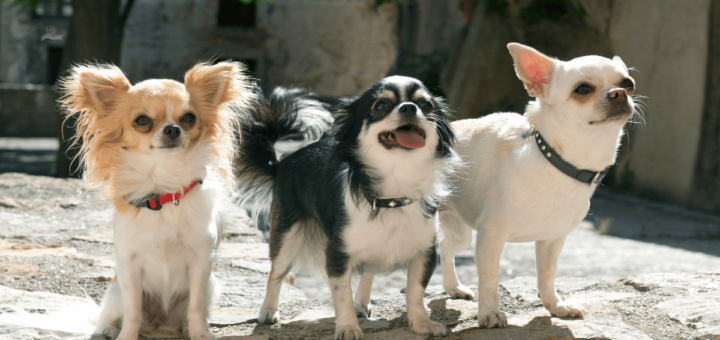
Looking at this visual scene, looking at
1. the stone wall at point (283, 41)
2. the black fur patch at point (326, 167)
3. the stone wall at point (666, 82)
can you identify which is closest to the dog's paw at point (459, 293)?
the black fur patch at point (326, 167)

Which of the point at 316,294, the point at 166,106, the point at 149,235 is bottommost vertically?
the point at 316,294

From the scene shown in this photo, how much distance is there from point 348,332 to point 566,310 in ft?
3.33

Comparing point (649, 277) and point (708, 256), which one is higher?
point (649, 277)

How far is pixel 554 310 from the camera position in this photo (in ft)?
9.50

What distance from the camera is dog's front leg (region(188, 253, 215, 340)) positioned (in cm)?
265

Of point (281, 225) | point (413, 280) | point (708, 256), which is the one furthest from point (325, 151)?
point (708, 256)

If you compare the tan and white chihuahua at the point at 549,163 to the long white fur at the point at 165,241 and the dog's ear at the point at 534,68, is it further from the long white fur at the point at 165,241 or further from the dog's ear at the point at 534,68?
the long white fur at the point at 165,241

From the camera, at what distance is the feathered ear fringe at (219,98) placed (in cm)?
278

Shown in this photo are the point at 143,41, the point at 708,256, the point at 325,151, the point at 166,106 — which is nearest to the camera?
the point at 166,106

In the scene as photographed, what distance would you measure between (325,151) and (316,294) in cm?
206

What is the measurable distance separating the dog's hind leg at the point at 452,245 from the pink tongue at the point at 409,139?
0.83 m

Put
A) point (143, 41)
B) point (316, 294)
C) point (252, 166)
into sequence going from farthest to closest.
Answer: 1. point (143, 41)
2. point (316, 294)
3. point (252, 166)

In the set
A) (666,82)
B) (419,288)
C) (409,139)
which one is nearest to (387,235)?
(419,288)

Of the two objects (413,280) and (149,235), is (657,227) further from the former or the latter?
(149,235)
